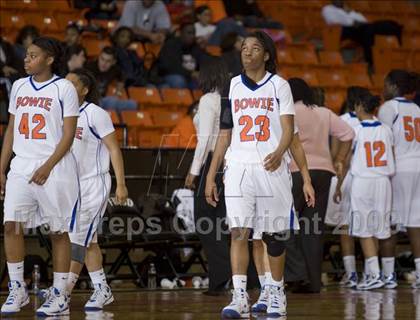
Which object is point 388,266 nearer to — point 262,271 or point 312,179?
point 312,179

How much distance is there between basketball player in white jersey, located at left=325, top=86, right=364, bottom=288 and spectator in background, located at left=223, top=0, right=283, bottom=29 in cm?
612

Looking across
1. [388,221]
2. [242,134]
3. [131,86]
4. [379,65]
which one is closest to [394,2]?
[379,65]

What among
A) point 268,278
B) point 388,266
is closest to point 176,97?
point 388,266

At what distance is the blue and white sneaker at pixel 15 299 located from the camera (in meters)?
7.38

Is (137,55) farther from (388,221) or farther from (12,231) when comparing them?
(12,231)

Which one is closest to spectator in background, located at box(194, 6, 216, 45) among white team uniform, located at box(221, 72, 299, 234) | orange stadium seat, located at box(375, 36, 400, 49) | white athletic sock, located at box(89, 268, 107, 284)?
orange stadium seat, located at box(375, 36, 400, 49)

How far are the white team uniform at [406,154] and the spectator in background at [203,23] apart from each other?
5.73 metres

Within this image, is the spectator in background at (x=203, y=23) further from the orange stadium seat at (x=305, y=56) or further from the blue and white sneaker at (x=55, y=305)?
the blue and white sneaker at (x=55, y=305)

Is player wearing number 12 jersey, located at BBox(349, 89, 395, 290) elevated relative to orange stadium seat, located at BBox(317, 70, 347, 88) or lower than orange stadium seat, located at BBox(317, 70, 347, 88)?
lower

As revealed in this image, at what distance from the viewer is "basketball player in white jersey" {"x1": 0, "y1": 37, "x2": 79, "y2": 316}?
736cm

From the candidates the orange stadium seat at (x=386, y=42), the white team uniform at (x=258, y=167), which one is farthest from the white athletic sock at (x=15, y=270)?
the orange stadium seat at (x=386, y=42)

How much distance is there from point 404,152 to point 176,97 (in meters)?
4.42

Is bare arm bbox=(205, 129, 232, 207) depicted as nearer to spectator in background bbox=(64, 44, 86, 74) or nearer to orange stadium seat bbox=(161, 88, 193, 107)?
spectator in background bbox=(64, 44, 86, 74)

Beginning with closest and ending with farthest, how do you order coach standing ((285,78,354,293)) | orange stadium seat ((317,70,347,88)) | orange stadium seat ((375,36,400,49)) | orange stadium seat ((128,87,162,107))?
coach standing ((285,78,354,293)) < orange stadium seat ((128,87,162,107)) < orange stadium seat ((317,70,347,88)) < orange stadium seat ((375,36,400,49))
